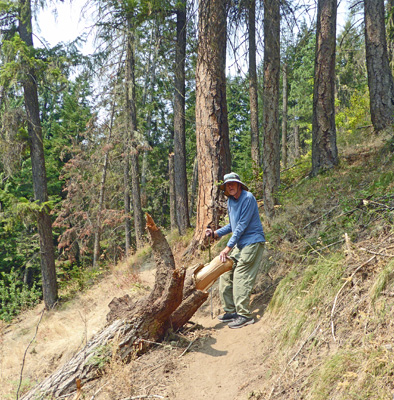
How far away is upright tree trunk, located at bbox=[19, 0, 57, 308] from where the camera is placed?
11273 millimetres

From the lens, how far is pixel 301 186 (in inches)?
335

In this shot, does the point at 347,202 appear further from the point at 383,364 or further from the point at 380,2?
the point at 380,2

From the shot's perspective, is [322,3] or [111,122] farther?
[111,122]

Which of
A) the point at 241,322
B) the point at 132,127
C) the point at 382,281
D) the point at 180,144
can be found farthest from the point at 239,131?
the point at 382,281

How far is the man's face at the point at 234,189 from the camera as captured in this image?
5.31 metres

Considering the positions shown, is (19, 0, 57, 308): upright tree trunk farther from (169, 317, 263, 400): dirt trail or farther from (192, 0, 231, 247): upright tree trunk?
(169, 317, 263, 400): dirt trail

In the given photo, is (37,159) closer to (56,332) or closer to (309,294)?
(56,332)

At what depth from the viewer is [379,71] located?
A: 942cm

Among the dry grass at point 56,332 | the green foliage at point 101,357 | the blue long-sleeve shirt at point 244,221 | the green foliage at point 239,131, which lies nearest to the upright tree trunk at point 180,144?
the dry grass at point 56,332

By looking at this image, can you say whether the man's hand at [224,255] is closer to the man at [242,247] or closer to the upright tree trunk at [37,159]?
the man at [242,247]

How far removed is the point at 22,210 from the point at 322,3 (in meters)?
10.1

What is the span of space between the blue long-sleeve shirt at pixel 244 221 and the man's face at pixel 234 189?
0.06m

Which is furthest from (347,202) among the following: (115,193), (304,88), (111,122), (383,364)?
(304,88)

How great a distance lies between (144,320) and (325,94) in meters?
7.01
